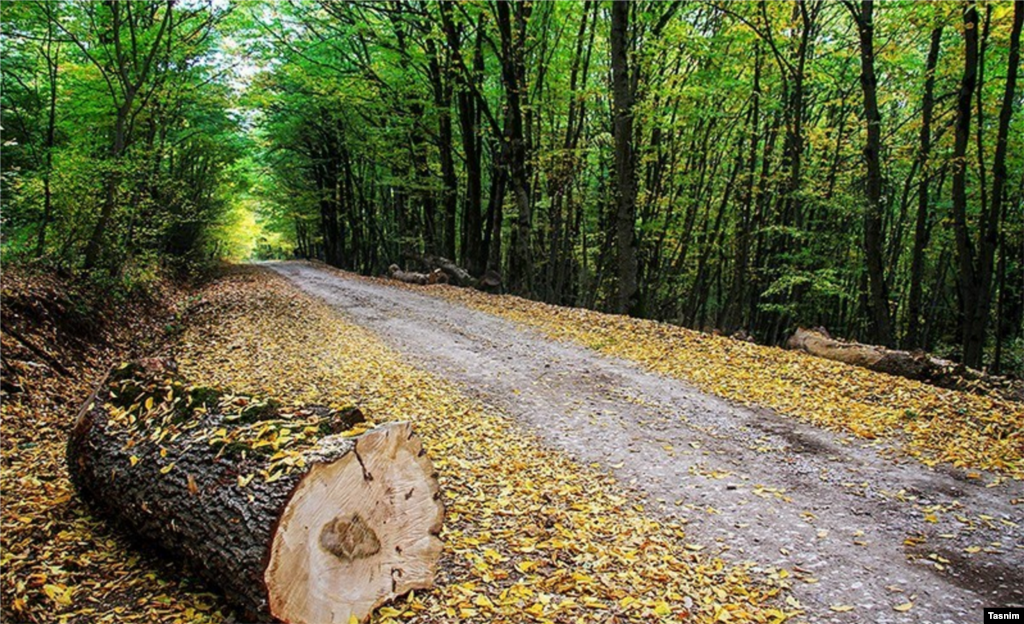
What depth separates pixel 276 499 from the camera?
111 inches

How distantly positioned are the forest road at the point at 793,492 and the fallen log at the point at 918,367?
3.01m

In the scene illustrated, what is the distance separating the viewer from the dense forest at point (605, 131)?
10.2 meters

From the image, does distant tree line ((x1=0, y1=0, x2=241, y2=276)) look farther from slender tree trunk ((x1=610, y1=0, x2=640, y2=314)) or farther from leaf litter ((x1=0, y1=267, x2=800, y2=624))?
slender tree trunk ((x1=610, y1=0, x2=640, y2=314))

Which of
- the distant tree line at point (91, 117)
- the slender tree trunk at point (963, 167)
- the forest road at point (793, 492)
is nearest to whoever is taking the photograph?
the forest road at point (793, 492)

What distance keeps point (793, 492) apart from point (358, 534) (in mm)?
3272

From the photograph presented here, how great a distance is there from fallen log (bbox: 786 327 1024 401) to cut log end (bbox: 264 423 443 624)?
707 cm

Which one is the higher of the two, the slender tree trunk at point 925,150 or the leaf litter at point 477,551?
the slender tree trunk at point 925,150

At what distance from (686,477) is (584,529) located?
1222mm

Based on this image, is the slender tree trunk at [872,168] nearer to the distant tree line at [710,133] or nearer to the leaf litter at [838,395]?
the distant tree line at [710,133]

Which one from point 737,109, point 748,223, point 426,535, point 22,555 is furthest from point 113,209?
point 737,109

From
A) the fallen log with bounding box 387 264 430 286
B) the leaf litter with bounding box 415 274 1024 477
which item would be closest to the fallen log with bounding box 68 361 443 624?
the leaf litter with bounding box 415 274 1024 477

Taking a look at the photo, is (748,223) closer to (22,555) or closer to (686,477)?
(686,477)

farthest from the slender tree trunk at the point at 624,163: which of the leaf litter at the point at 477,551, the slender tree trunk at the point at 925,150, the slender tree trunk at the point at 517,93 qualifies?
the leaf litter at the point at 477,551

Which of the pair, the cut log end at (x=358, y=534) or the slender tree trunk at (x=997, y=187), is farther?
the slender tree trunk at (x=997, y=187)
